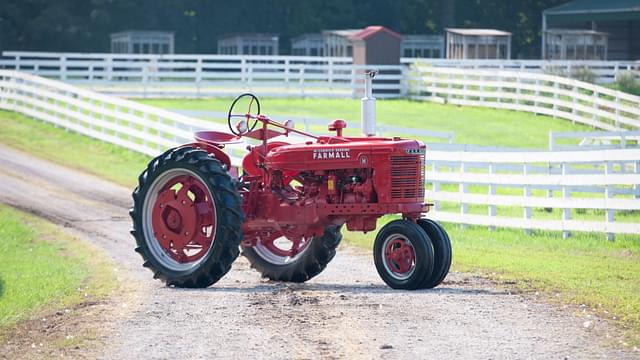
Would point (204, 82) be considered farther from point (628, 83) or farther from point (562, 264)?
point (562, 264)

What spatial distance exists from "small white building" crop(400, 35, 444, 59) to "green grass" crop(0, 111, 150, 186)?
33.4 meters

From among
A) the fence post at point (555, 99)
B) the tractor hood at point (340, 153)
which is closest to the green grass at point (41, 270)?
the tractor hood at point (340, 153)

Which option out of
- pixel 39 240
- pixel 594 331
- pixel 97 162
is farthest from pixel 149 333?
pixel 97 162

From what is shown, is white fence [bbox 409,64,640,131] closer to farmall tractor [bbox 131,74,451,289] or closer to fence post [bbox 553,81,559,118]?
fence post [bbox 553,81,559,118]

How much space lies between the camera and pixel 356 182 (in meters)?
11.7

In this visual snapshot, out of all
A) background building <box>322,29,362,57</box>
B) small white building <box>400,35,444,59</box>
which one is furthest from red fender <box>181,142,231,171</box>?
small white building <box>400,35,444,59</box>

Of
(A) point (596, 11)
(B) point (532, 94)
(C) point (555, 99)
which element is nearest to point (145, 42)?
(A) point (596, 11)

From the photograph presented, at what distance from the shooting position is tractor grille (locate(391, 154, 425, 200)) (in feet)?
37.6

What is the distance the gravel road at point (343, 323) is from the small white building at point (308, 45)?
50797mm

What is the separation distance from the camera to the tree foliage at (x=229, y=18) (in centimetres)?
6181

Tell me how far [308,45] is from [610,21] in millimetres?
16131

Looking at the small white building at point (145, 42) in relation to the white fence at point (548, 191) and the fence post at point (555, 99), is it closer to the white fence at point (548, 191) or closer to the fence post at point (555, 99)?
the fence post at point (555, 99)

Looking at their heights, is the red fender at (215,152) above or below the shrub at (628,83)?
below

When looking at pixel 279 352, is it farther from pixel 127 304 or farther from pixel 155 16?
pixel 155 16
